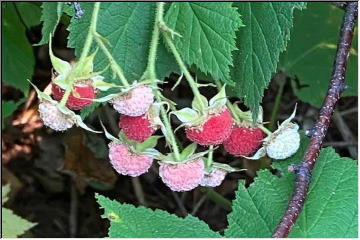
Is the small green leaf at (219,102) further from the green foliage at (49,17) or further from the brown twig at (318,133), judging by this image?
the green foliage at (49,17)

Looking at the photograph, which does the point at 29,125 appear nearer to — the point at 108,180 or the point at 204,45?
A: the point at 108,180

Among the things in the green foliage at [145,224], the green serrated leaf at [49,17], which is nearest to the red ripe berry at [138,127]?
the green foliage at [145,224]

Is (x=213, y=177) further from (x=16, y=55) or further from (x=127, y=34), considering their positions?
(x=16, y=55)

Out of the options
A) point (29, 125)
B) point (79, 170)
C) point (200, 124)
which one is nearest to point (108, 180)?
point (79, 170)

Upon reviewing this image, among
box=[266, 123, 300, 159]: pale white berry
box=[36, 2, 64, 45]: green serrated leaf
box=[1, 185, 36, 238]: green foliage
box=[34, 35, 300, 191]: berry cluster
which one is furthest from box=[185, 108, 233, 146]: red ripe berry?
box=[1, 185, 36, 238]: green foliage

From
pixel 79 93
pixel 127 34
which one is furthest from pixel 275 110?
pixel 79 93

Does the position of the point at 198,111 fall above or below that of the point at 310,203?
above
